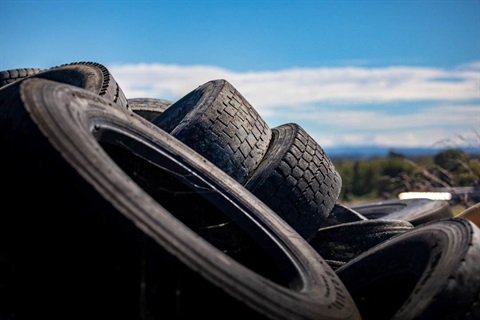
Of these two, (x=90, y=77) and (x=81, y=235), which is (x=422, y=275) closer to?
(x=81, y=235)

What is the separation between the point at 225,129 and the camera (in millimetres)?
5336

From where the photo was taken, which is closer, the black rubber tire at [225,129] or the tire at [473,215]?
the black rubber tire at [225,129]

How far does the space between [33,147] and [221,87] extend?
130 inches

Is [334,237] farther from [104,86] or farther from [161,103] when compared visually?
[161,103]

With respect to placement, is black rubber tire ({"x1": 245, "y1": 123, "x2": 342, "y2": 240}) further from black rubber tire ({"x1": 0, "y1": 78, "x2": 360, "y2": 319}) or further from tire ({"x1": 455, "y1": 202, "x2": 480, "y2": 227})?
black rubber tire ({"x1": 0, "y1": 78, "x2": 360, "y2": 319})

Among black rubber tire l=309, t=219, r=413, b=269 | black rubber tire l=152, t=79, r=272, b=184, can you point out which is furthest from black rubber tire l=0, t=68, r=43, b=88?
black rubber tire l=309, t=219, r=413, b=269

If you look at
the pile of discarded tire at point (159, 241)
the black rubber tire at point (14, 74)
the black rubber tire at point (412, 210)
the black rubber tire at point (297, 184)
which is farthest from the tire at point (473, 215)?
the black rubber tire at point (14, 74)

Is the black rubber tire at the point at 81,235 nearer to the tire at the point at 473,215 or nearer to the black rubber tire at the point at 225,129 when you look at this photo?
the black rubber tire at the point at 225,129

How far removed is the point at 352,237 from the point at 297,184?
792 mm

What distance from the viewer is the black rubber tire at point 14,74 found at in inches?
259

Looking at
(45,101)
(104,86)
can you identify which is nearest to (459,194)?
(104,86)

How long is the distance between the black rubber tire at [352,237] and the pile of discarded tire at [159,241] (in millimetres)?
568

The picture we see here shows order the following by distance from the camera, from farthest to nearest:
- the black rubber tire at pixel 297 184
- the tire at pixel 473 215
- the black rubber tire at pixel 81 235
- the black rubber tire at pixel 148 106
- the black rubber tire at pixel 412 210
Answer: the black rubber tire at pixel 412 210, the black rubber tire at pixel 148 106, the tire at pixel 473 215, the black rubber tire at pixel 297 184, the black rubber tire at pixel 81 235

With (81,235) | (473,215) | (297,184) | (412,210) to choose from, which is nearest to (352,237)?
(297,184)
